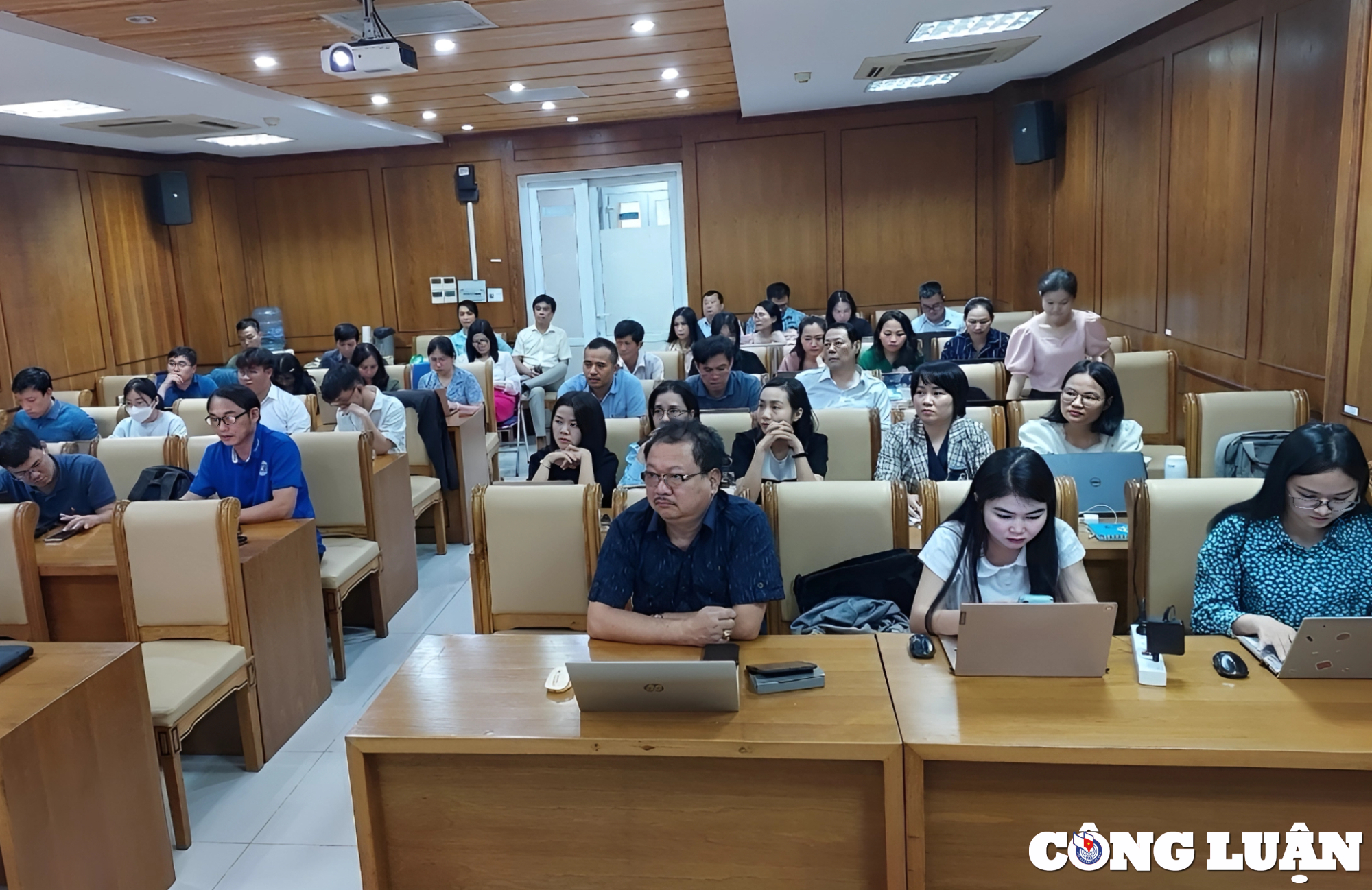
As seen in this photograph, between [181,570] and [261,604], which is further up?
[181,570]

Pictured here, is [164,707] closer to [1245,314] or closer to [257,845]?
[257,845]

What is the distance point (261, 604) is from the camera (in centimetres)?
336

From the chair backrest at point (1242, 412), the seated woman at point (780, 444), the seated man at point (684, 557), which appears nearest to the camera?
the seated man at point (684, 557)

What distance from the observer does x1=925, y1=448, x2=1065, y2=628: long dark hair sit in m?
2.38

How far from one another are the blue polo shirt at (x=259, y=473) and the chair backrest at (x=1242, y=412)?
3722 mm

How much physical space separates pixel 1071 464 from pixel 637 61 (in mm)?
4282

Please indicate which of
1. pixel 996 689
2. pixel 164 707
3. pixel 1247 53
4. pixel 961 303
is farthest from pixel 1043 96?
pixel 164 707

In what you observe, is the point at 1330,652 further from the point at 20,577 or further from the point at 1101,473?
the point at 20,577

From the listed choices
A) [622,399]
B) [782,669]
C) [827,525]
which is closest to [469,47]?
[622,399]

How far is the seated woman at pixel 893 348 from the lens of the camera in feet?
20.3

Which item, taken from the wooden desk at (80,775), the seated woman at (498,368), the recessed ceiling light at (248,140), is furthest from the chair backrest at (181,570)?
the recessed ceiling light at (248,140)

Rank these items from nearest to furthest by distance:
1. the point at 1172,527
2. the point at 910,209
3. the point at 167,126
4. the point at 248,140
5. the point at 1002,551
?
the point at 1002,551
the point at 1172,527
the point at 167,126
the point at 248,140
the point at 910,209

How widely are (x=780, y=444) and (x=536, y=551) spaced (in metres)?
1.19

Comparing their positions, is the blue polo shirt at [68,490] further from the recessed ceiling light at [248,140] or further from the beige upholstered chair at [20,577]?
the recessed ceiling light at [248,140]
